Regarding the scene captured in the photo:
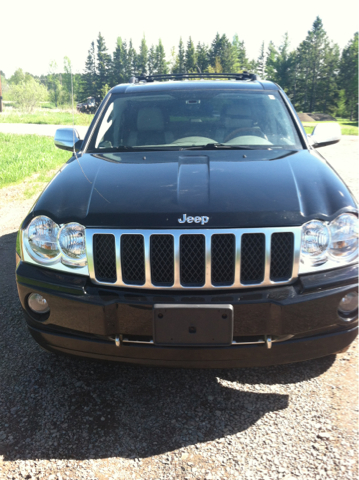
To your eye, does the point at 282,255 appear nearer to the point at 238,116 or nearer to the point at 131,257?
the point at 131,257

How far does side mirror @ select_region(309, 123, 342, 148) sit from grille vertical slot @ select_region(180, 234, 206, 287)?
1.77 m

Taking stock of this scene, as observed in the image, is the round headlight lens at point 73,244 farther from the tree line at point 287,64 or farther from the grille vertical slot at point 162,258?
the tree line at point 287,64

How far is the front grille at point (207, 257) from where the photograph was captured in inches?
88.4

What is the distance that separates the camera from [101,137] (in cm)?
365

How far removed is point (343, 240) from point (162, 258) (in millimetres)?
931

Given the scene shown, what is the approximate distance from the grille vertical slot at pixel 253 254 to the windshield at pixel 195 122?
1.22 metres

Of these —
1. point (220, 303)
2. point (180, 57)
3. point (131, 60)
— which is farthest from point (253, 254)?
point (180, 57)

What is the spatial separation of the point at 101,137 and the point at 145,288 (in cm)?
179

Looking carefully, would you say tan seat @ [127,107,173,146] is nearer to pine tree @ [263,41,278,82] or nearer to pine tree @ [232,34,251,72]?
pine tree @ [263,41,278,82]

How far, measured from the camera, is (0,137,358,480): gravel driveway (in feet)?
6.97

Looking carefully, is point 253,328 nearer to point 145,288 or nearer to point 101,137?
point 145,288

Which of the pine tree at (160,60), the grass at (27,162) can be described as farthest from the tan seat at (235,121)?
the pine tree at (160,60)

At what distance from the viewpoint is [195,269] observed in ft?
7.43

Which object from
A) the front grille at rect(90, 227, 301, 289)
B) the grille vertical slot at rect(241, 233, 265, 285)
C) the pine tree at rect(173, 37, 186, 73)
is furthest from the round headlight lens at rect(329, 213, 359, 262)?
the pine tree at rect(173, 37, 186, 73)
